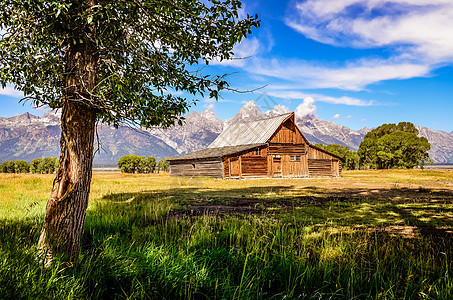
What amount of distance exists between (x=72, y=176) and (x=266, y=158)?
31.9 metres

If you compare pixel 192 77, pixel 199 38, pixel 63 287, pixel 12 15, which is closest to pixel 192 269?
pixel 63 287

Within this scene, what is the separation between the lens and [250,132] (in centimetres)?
4016

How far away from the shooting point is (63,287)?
2748 millimetres

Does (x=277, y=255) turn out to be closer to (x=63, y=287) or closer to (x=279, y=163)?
(x=63, y=287)

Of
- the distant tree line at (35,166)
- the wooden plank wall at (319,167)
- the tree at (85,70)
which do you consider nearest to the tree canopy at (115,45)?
the tree at (85,70)

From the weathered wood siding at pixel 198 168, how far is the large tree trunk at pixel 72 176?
28.6 metres

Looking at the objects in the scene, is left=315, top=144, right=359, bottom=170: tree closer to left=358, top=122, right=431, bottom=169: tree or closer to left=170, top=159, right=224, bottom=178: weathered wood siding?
left=358, top=122, right=431, bottom=169: tree

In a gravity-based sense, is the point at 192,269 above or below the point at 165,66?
below

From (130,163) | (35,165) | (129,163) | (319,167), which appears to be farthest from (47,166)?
(319,167)

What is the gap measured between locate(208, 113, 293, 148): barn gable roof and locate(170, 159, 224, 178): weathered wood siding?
601 centimetres

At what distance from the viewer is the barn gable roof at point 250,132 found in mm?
36134

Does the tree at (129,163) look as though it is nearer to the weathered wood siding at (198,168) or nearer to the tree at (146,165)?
the tree at (146,165)

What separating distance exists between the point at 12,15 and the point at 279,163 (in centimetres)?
3342

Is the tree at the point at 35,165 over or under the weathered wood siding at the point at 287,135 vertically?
under
